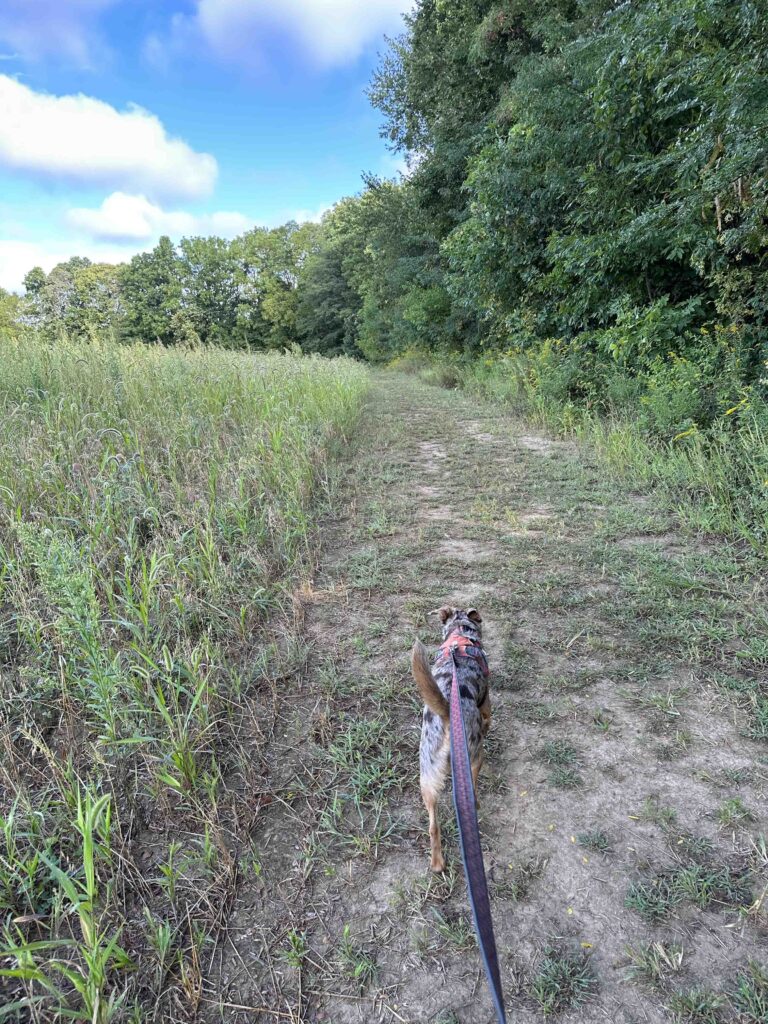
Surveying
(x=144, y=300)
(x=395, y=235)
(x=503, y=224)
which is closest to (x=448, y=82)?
(x=395, y=235)

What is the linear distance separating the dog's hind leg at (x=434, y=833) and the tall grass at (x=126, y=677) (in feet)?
2.01

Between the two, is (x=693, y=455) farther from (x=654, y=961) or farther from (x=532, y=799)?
(x=654, y=961)

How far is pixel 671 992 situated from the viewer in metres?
1.12

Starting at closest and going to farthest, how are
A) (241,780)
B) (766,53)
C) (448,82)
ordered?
(241,780), (766,53), (448,82)

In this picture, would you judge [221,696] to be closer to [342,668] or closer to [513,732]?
[342,668]

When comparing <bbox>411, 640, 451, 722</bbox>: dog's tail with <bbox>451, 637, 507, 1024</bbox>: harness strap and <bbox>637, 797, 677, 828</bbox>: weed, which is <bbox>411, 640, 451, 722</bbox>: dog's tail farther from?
<bbox>637, 797, 677, 828</bbox>: weed

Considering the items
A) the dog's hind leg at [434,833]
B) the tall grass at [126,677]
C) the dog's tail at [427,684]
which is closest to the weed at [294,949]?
the tall grass at [126,677]

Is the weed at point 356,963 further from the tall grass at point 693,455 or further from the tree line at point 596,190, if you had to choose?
the tree line at point 596,190

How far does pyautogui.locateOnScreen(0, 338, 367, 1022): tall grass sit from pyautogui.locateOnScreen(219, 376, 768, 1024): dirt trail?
0.61 ft

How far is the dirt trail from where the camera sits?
1.19 m

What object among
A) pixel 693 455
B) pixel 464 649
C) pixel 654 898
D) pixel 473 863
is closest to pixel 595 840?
pixel 654 898

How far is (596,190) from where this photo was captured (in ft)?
21.2

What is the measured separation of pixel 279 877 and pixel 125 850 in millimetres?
481

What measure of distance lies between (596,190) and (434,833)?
25.6ft
